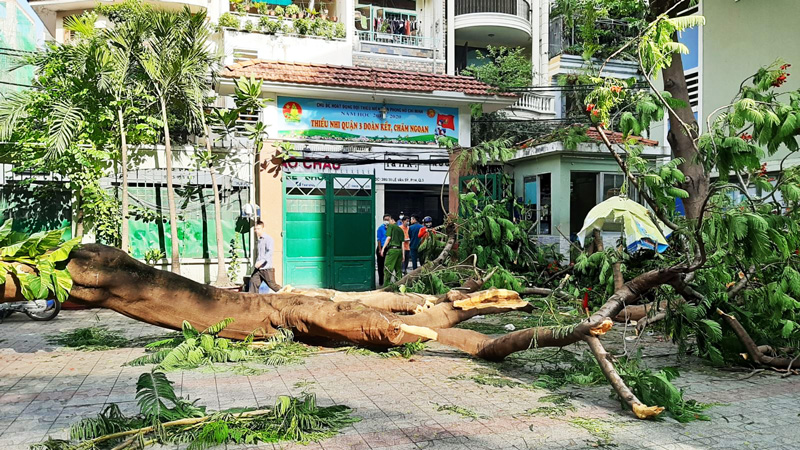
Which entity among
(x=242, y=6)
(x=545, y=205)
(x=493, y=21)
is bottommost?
(x=545, y=205)

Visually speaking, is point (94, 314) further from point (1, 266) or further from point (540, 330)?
point (540, 330)

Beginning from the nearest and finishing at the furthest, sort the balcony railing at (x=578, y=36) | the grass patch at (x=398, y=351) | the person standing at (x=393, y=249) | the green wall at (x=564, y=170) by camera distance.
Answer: the grass patch at (x=398, y=351), the person standing at (x=393, y=249), the green wall at (x=564, y=170), the balcony railing at (x=578, y=36)

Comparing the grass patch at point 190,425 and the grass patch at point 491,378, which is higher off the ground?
the grass patch at point 190,425

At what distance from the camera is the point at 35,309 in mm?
9797

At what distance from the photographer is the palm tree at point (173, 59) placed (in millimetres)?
11703

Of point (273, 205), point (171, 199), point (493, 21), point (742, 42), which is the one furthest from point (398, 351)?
point (493, 21)

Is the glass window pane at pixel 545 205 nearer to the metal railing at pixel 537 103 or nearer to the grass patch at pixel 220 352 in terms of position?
the metal railing at pixel 537 103

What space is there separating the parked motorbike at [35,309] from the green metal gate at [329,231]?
4.58 meters

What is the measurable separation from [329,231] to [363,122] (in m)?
2.62

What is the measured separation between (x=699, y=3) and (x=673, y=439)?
13.3 metres

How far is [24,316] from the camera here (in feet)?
33.3

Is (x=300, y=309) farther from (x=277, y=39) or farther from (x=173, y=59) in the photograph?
(x=277, y=39)

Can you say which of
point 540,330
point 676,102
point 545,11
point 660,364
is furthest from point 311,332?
point 545,11

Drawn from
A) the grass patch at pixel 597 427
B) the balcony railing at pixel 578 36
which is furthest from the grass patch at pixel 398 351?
the balcony railing at pixel 578 36
